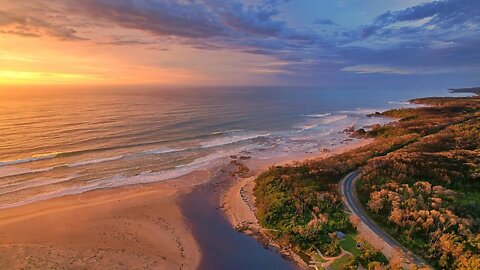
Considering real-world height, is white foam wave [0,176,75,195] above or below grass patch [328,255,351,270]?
below

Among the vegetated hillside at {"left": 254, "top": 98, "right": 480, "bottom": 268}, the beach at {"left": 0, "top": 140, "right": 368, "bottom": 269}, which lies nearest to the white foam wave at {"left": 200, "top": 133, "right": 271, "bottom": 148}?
the beach at {"left": 0, "top": 140, "right": 368, "bottom": 269}

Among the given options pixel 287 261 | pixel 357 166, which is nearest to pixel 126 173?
pixel 287 261

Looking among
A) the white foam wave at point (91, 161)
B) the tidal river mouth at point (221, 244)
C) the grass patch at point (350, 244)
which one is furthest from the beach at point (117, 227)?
the white foam wave at point (91, 161)

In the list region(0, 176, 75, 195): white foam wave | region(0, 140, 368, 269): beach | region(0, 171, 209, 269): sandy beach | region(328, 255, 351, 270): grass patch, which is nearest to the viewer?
region(328, 255, 351, 270): grass patch

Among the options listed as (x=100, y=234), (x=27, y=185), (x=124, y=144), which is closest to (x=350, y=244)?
(x=100, y=234)

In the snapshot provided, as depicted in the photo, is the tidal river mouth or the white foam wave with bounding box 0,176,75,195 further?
the white foam wave with bounding box 0,176,75,195

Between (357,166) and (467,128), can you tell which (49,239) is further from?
(467,128)

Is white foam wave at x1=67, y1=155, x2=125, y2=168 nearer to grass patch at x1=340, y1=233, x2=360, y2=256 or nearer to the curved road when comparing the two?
the curved road
